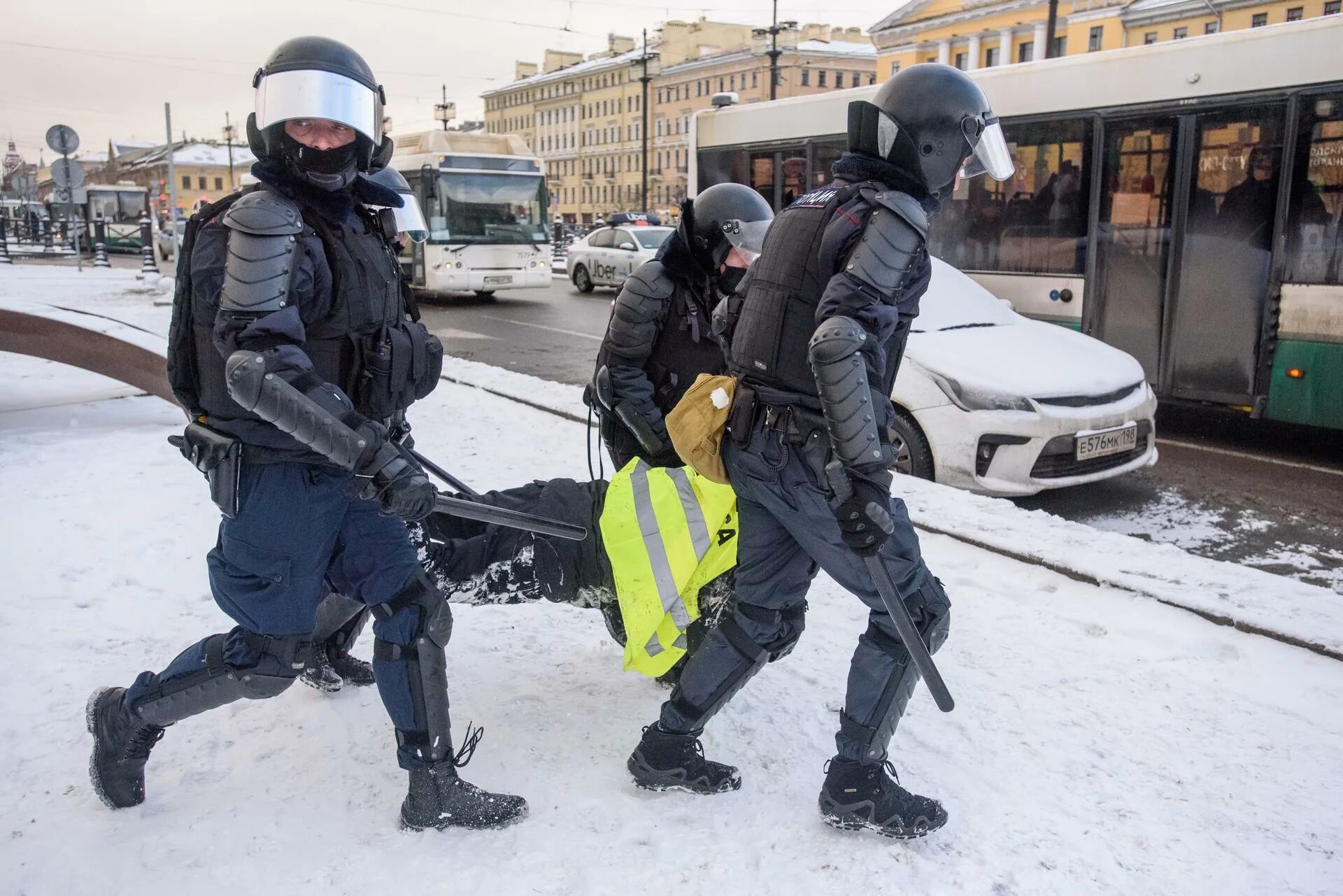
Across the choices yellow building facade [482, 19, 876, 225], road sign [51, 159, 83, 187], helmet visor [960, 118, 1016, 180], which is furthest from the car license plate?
yellow building facade [482, 19, 876, 225]

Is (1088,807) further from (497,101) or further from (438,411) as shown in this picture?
(497,101)

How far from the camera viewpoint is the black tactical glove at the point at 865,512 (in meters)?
2.41

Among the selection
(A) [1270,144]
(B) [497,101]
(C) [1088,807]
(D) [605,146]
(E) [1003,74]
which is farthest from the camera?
(B) [497,101]

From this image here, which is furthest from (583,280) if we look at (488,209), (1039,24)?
(1039,24)

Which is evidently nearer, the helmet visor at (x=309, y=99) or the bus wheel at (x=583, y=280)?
the helmet visor at (x=309, y=99)

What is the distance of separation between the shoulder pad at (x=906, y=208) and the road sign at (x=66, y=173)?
67.5ft

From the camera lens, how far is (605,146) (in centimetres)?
9744

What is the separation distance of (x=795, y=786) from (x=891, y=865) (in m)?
0.41

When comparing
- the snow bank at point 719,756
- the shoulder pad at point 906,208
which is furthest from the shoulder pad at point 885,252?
the snow bank at point 719,756

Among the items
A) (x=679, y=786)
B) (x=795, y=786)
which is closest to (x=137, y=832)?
(x=679, y=786)

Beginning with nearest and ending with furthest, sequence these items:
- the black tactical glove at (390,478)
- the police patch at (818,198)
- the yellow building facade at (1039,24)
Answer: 1. the black tactical glove at (390,478)
2. the police patch at (818,198)
3. the yellow building facade at (1039,24)

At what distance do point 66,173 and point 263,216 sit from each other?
2068 cm

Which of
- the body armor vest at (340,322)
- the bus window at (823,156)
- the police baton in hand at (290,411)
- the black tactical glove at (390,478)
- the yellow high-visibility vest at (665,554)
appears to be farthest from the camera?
the bus window at (823,156)

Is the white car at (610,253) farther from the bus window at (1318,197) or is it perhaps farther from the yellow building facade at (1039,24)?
the yellow building facade at (1039,24)
